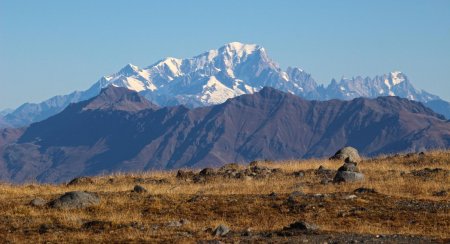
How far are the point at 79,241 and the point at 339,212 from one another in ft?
34.7

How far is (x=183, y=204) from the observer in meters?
31.7

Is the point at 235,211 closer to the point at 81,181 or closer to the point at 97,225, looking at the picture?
the point at 97,225

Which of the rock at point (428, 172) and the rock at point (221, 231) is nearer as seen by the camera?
the rock at point (221, 231)

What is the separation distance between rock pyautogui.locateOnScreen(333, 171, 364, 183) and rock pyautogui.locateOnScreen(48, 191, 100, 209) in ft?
45.7

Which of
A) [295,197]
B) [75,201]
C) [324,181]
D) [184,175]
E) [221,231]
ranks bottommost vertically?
[221,231]

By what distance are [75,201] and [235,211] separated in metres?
6.80

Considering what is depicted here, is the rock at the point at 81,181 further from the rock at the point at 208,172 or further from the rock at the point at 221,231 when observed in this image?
the rock at the point at 221,231

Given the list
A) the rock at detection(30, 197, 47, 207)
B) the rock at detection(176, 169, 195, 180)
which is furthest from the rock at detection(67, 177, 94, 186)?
the rock at detection(30, 197, 47, 207)

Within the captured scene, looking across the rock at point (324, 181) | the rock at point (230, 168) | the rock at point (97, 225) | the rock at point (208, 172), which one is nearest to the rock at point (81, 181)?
the rock at point (208, 172)

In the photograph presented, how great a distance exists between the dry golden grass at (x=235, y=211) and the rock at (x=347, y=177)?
1.88 ft

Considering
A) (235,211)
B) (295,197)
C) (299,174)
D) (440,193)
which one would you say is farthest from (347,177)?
(235,211)

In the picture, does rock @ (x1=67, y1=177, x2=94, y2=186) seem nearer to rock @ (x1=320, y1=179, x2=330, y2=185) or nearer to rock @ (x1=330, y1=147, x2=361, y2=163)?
rock @ (x1=320, y1=179, x2=330, y2=185)

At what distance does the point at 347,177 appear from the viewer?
40250 mm

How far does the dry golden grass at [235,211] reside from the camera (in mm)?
25391
